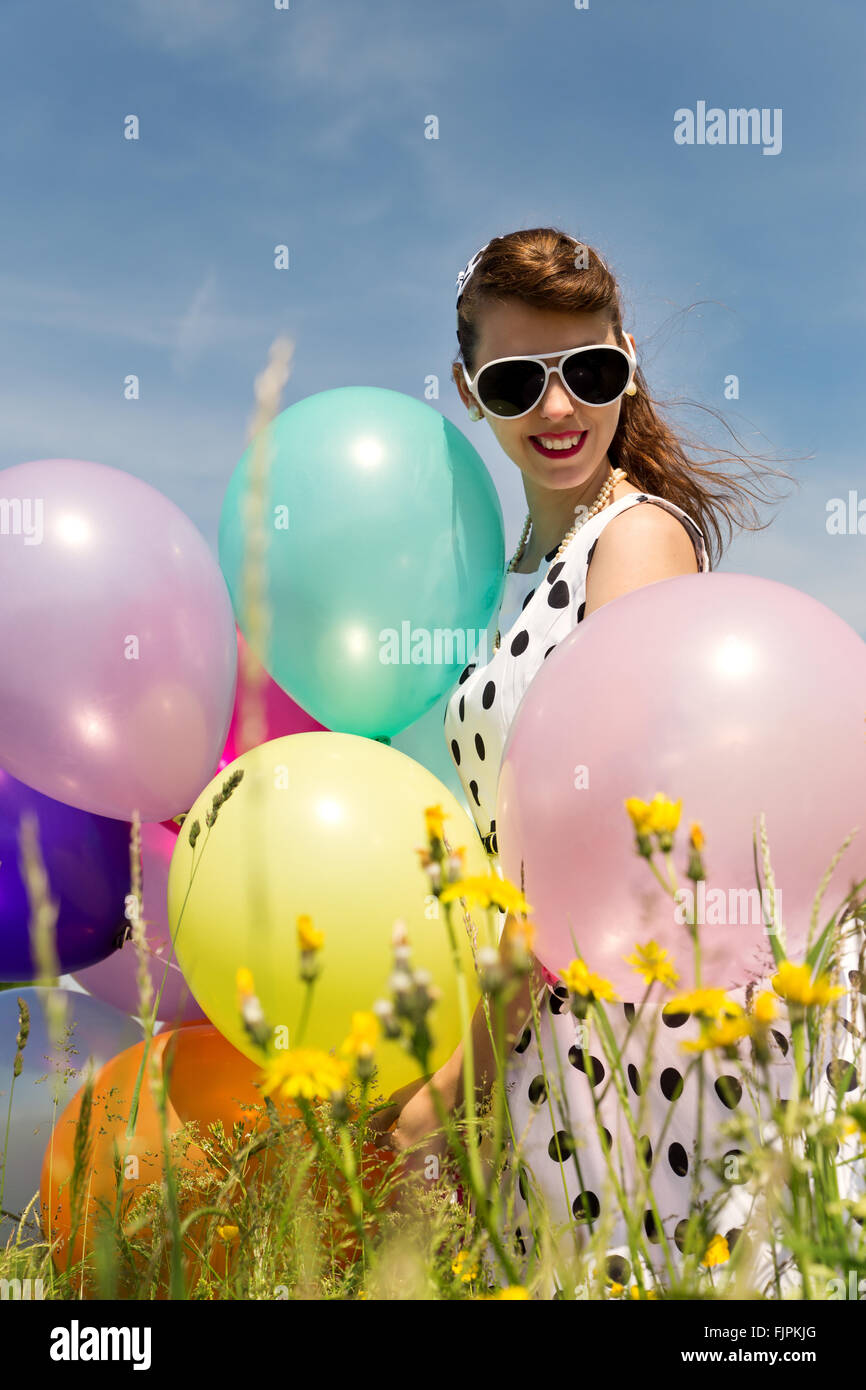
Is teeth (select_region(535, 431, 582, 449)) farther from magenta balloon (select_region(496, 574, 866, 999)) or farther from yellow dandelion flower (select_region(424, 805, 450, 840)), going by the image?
yellow dandelion flower (select_region(424, 805, 450, 840))

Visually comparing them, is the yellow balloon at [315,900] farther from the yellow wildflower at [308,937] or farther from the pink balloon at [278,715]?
the yellow wildflower at [308,937]

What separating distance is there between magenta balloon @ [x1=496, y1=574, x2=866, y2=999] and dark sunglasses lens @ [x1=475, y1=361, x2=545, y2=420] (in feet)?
2.57

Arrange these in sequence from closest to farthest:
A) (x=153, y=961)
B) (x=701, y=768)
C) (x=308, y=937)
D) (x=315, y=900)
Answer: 1. (x=308, y=937)
2. (x=701, y=768)
3. (x=315, y=900)
4. (x=153, y=961)

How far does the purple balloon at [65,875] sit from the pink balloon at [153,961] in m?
0.08

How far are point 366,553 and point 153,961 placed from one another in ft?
3.47

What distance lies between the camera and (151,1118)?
1658 mm

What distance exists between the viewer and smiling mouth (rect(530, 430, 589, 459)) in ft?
6.07

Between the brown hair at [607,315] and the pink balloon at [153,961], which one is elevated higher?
the brown hair at [607,315]

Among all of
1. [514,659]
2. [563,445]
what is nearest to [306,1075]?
[514,659]

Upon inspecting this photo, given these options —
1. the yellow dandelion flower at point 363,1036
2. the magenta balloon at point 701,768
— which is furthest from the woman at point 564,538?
the yellow dandelion flower at point 363,1036

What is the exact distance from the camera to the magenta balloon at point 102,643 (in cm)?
158

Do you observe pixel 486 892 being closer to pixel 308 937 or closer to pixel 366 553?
pixel 308 937

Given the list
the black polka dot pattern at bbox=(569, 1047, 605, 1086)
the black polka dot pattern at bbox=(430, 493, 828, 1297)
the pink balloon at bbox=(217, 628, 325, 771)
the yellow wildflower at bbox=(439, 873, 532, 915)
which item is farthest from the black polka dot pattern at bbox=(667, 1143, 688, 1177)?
the pink balloon at bbox=(217, 628, 325, 771)
